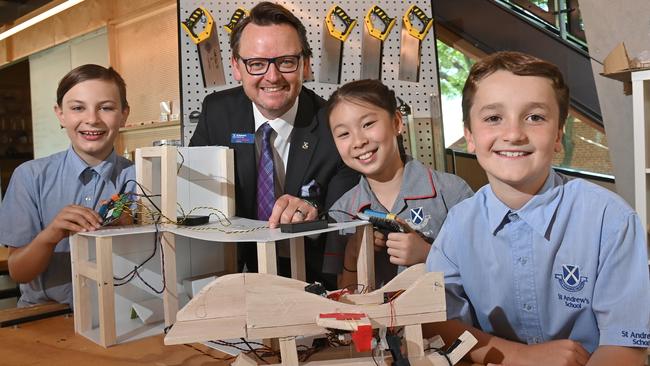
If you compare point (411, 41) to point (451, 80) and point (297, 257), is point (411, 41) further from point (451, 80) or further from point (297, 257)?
point (451, 80)

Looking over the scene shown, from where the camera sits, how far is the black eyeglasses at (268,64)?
1489 millimetres

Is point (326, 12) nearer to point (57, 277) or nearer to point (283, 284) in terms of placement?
point (57, 277)

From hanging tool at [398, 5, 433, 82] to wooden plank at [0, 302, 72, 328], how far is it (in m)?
1.47

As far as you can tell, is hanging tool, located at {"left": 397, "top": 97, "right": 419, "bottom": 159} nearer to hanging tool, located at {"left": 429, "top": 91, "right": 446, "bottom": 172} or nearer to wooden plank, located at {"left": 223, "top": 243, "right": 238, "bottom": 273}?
hanging tool, located at {"left": 429, "top": 91, "right": 446, "bottom": 172}

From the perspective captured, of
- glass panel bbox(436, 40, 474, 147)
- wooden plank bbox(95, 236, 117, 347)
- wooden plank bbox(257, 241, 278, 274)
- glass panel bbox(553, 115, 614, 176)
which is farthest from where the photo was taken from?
glass panel bbox(436, 40, 474, 147)

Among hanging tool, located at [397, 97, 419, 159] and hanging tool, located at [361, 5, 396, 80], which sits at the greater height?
hanging tool, located at [361, 5, 396, 80]

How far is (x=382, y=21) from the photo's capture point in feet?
6.95

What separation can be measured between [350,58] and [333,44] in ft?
0.29

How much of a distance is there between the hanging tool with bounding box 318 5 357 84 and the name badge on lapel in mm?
611

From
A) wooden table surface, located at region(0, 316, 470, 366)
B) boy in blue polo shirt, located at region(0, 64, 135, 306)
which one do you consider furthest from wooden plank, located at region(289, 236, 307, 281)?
boy in blue polo shirt, located at region(0, 64, 135, 306)

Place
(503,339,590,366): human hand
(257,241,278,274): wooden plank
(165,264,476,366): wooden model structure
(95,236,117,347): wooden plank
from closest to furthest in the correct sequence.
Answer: (165,264,476,366): wooden model structure → (503,339,590,366): human hand → (257,241,278,274): wooden plank → (95,236,117,347): wooden plank

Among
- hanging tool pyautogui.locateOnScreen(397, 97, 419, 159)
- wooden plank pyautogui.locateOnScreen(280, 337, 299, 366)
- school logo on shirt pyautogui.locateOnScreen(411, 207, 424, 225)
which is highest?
hanging tool pyautogui.locateOnScreen(397, 97, 419, 159)

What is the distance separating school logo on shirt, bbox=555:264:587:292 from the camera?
0.98 meters

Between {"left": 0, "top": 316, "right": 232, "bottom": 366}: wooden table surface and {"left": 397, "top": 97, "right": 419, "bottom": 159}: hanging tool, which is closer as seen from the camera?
{"left": 0, "top": 316, "right": 232, "bottom": 366}: wooden table surface
